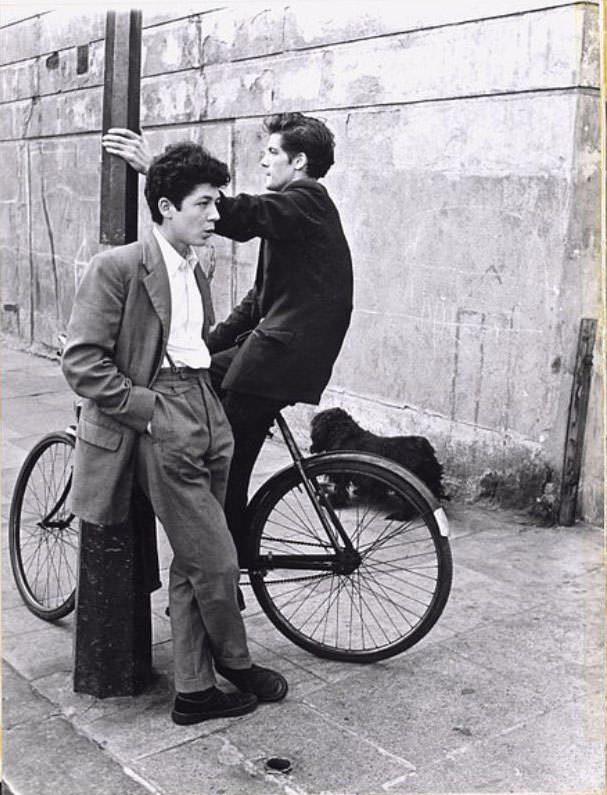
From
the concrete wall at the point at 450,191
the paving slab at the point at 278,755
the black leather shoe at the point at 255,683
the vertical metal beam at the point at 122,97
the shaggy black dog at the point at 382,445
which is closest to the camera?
the paving slab at the point at 278,755

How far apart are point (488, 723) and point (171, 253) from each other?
1.82 m

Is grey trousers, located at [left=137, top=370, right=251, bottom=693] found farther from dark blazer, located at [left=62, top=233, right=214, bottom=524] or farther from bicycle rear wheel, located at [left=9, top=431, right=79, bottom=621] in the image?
bicycle rear wheel, located at [left=9, top=431, right=79, bottom=621]

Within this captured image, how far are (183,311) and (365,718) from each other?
4.75 ft

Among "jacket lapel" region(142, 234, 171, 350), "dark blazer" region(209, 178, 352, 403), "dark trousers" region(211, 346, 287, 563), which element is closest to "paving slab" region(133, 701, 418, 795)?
"dark trousers" region(211, 346, 287, 563)

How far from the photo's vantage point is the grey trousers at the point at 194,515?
3.42 metres

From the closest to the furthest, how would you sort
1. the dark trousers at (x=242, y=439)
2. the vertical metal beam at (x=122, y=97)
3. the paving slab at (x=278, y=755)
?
the paving slab at (x=278, y=755)
the vertical metal beam at (x=122, y=97)
the dark trousers at (x=242, y=439)

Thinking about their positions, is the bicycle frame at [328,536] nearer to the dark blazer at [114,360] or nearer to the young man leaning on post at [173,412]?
the young man leaning on post at [173,412]

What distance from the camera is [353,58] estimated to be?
654cm

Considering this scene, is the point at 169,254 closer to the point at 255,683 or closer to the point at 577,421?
the point at 255,683

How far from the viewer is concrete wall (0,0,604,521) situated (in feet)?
17.7

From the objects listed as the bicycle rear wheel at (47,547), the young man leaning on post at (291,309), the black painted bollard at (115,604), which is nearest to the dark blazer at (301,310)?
the young man leaning on post at (291,309)

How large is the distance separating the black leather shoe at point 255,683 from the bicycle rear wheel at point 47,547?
79 centimetres

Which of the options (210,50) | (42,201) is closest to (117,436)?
(210,50)

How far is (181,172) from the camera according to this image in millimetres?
3316
